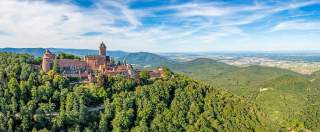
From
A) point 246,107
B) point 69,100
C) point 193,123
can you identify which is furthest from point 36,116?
point 246,107

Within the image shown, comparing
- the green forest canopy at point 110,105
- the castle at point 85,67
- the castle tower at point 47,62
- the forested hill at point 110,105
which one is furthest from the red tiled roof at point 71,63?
the forested hill at point 110,105

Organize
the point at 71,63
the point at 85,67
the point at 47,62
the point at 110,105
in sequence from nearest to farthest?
the point at 110,105
the point at 47,62
the point at 71,63
the point at 85,67

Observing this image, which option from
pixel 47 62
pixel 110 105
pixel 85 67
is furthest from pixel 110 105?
pixel 47 62

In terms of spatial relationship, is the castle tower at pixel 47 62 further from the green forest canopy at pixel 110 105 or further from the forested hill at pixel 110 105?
the green forest canopy at pixel 110 105

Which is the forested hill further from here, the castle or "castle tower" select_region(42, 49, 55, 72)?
the castle

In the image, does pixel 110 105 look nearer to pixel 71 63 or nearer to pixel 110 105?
pixel 110 105

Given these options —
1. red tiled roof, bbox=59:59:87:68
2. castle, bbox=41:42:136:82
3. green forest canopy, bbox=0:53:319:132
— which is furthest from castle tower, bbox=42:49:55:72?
green forest canopy, bbox=0:53:319:132
